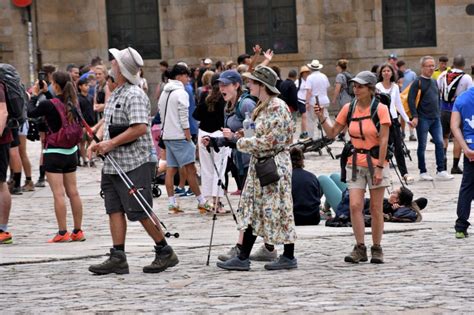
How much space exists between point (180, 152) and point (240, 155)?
2.44m

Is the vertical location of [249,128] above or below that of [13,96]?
below

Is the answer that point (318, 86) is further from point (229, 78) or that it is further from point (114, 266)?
point (114, 266)

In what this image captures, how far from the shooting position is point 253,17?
3456cm

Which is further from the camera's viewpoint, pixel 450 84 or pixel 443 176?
pixel 450 84

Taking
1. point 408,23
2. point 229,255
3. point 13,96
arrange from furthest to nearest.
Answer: point 408,23
point 13,96
point 229,255

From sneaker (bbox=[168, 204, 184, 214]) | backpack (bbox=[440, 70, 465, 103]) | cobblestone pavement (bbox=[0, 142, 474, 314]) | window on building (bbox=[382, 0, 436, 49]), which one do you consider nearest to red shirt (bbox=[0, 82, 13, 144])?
cobblestone pavement (bbox=[0, 142, 474, 314])

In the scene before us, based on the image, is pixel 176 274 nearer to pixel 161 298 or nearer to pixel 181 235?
pixel 161 298

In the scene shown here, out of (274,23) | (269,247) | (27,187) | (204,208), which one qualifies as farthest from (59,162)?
(274,23)

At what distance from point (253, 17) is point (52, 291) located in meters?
24.2

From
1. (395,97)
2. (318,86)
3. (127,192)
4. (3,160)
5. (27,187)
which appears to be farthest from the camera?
(318,86)

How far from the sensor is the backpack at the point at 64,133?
1388 centimetres

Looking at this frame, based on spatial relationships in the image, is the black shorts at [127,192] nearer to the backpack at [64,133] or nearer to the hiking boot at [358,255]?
the hiking boot at [358,255]

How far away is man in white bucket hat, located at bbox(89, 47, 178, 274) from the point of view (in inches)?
448

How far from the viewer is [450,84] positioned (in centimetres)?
2127
